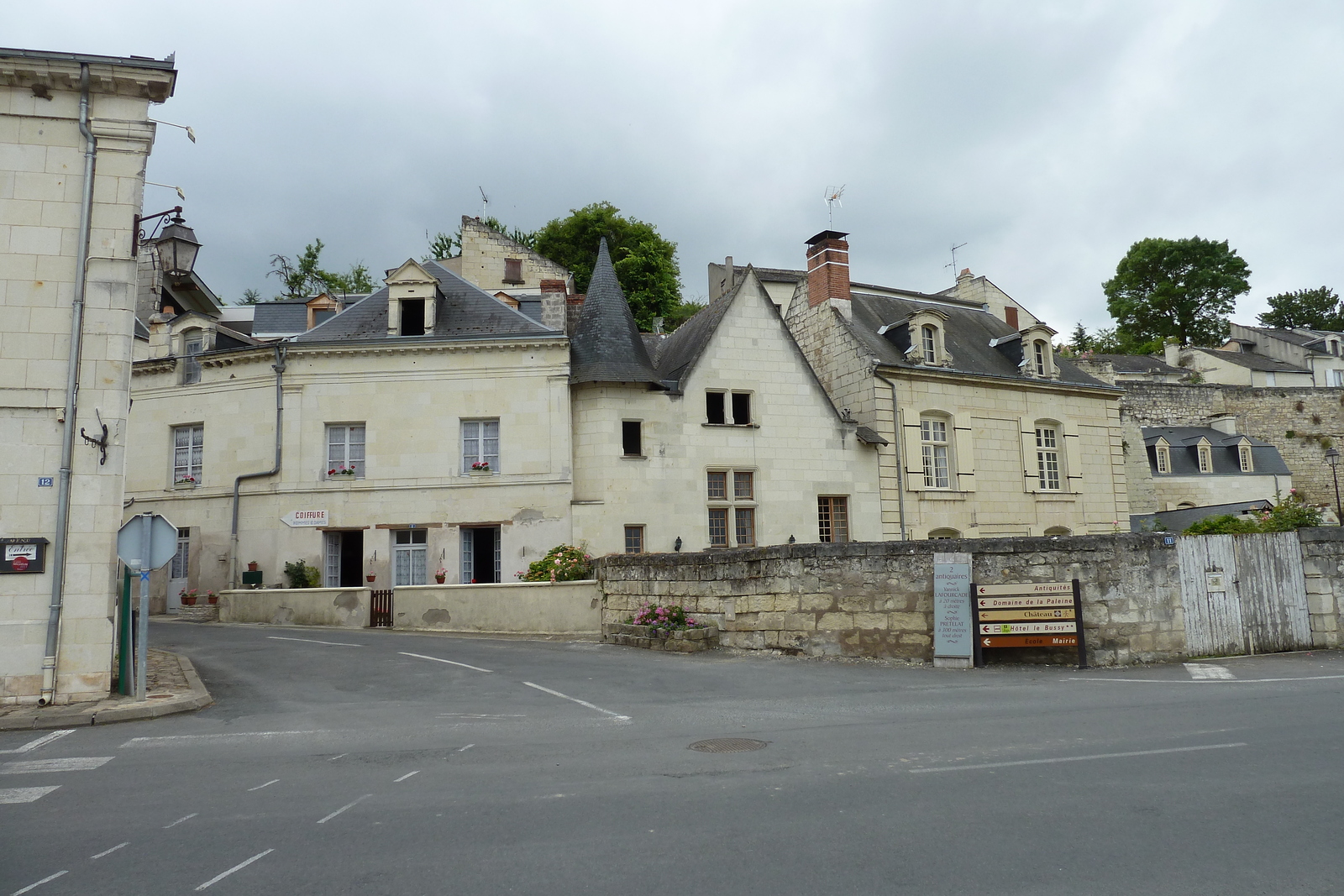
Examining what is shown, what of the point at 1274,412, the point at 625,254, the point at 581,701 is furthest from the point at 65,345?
the point at 1274,412

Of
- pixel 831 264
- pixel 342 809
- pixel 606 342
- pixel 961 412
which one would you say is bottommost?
pixel 342 809

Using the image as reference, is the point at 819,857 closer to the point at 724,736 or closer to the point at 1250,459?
the point at 724,736

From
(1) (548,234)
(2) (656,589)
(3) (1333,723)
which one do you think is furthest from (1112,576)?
(1) (548,234)

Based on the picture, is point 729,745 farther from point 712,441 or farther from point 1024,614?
point 712,441

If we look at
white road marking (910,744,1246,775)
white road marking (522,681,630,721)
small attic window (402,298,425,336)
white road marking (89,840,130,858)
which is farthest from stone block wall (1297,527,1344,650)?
small attic window (402,298,425,336)

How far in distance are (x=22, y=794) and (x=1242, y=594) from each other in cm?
1427

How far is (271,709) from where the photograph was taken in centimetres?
967

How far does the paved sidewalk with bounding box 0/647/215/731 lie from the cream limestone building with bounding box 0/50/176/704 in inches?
15.5

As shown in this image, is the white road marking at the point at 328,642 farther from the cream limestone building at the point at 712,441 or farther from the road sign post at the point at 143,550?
the cream limestone building at the point at 712,441

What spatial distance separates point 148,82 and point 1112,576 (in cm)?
1395

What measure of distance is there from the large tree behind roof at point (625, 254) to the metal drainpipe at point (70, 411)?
28658mm

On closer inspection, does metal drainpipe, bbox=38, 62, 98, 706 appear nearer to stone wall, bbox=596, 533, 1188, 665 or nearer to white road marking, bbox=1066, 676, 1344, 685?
stone wall, bbox=596, 533, 1188, 665

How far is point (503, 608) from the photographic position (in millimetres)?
17969

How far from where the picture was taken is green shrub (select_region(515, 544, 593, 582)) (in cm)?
1917
